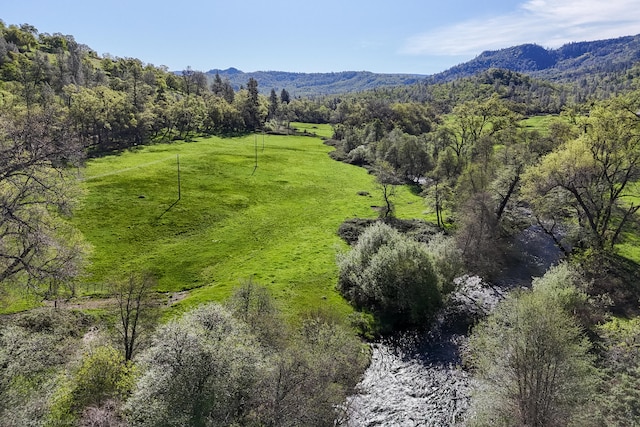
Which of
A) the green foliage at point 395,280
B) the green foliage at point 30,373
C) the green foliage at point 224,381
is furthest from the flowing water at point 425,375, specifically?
the green foliage at point 30,373

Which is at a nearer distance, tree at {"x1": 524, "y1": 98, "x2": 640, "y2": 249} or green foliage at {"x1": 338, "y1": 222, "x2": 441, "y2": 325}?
green foliage at {"x1": 338, "y1": 222, "x2": 441, "y2": 325}

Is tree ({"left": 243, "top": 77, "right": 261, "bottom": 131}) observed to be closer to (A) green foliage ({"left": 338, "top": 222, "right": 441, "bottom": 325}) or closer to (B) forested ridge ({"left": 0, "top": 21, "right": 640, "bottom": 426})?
(B) forested ridge ({"left": 0, "top": 21, "right": 640, "bottom": 426})

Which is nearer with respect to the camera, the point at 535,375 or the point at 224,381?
the point at 224,381

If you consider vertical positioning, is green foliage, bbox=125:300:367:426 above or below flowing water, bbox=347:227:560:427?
above

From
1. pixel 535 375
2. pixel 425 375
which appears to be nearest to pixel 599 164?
pixel 425 375

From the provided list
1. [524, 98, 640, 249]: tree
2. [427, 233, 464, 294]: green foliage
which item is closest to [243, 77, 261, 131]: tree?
[524, 98, 640, 249]: tree

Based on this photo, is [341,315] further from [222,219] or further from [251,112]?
[251,112]

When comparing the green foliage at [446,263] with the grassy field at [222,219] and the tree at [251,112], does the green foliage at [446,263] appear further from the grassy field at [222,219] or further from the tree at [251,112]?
the tree at [251,112]
